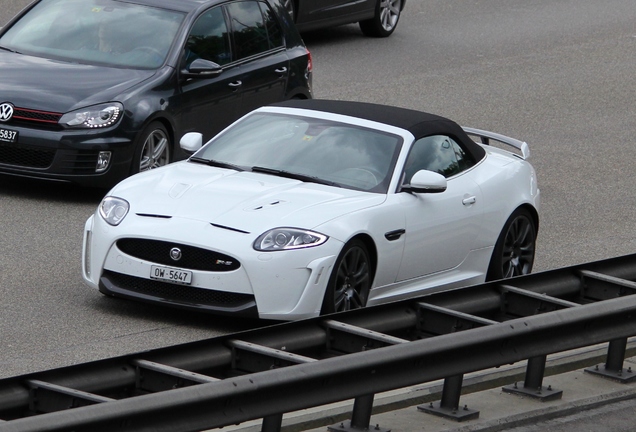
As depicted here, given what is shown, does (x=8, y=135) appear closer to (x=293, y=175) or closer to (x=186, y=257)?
(x=293, y=175)

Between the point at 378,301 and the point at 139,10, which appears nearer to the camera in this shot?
the point at 378,301

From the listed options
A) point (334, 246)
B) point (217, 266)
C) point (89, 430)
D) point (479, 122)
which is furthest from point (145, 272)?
point (479, 122)

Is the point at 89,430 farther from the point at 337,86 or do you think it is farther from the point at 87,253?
the point at 337,86

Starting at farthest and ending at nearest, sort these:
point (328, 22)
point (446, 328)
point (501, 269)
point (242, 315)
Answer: point (328, 22) → point (501, 269) → point (242, 315) → point (446, 328)

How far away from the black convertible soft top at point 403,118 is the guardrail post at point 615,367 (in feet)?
8.47

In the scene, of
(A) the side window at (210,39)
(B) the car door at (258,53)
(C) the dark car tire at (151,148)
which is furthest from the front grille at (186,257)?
(B) the car door at (258,53)

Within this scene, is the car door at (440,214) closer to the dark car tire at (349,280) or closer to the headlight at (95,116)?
the dark car tire at (349,280)

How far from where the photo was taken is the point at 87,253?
9.40m

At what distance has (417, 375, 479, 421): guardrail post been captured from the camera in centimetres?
729

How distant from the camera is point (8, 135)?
11961mm

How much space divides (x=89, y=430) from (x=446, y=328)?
3017 millimetres

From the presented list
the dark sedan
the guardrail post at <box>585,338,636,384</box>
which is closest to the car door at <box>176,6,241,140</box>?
the dark sedan

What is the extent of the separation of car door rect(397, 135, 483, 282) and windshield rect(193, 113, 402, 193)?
23 centimetres

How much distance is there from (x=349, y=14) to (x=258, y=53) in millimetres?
6053
